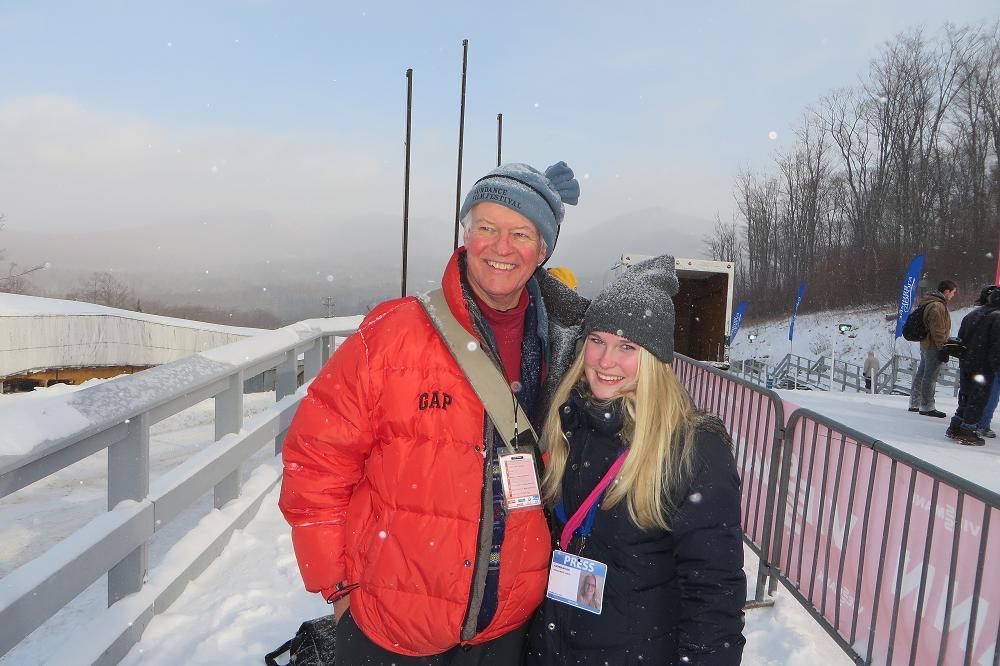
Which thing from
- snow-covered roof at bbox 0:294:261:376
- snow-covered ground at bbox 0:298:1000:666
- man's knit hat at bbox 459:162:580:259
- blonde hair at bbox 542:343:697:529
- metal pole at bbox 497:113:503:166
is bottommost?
snow-covered roof at bbox 0:294:261:376

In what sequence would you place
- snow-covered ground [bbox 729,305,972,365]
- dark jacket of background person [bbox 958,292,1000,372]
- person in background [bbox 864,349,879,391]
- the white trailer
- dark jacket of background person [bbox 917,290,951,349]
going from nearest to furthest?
1. dark jacket of background person [bbox 958,292,1000,372]
2. dark jacket of background person [bbox 917,290,951,349]
3. the white trailer
4. person in background [bbox 864,349,879,391]
5. snow-covered ground [bbox 729,305,972,365]

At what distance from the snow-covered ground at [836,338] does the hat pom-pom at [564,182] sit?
24794 mm

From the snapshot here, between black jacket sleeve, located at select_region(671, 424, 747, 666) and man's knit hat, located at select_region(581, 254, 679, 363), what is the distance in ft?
1.39

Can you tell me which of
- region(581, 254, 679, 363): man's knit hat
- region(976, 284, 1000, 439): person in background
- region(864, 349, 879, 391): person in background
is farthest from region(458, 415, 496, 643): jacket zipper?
region(864, 349, 879, 391): person in background

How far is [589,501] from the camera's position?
188 centimetres

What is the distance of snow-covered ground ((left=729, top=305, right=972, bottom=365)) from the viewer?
96.0 ft

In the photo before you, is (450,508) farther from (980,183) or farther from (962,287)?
Result: (980,183)

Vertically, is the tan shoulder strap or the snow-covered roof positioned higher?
the tan shoulder strap

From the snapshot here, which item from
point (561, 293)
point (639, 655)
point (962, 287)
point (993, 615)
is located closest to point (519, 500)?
point (639, 655)

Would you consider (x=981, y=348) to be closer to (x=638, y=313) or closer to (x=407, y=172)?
(x=638, y=313)

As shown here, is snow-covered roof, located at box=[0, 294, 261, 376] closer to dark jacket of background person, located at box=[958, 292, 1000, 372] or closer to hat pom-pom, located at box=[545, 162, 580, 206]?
dark jacket of background person, located at box=[958, 292, 1000, 372]

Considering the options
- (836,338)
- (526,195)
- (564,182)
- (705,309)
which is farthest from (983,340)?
(836,338)

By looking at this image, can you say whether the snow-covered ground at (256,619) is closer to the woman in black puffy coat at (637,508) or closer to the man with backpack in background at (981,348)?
the woman in black puffy coat at (637,508)

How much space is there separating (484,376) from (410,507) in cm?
44
